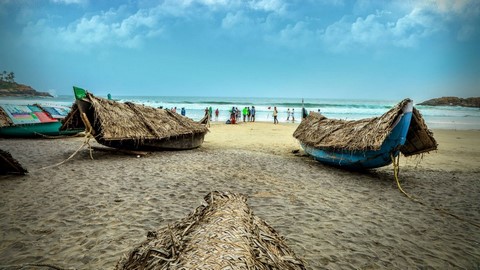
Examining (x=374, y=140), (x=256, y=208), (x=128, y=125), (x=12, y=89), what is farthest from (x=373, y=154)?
(x=12, y=89)

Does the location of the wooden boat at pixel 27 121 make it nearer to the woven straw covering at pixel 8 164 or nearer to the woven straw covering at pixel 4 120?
the woven straw covering at pixel 4 120

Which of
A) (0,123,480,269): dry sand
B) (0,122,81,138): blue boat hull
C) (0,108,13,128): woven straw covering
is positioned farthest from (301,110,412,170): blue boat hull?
(0,108,13,128): woven straw covering

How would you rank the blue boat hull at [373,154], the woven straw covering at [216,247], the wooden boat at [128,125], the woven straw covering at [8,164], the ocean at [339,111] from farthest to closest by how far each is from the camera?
the ocean at [339,111], the wooden boat at [128,125], the blue boat hull at [373,154], the woven straw covering at [8,164], the woven straw covering at [216,247]

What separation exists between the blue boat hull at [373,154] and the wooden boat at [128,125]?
522 centimetres

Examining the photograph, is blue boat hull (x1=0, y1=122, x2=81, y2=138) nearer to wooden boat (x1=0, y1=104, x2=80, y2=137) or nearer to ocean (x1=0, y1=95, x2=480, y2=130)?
wooden boat (x1=0, y1=104, x2=80, y2=137)

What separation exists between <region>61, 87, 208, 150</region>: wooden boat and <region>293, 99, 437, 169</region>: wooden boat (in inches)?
200

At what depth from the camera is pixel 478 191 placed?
6.49m

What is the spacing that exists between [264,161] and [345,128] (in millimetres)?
2822

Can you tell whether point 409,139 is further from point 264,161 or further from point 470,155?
point 470,155

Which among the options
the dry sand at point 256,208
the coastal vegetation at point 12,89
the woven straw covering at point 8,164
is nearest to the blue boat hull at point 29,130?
the dry sand at point 256,208

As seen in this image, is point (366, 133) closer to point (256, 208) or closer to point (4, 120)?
point (256, 208)

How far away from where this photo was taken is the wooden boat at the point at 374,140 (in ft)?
21.3

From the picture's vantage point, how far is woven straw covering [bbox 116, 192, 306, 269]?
4.71 ft

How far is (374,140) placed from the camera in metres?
6.72
